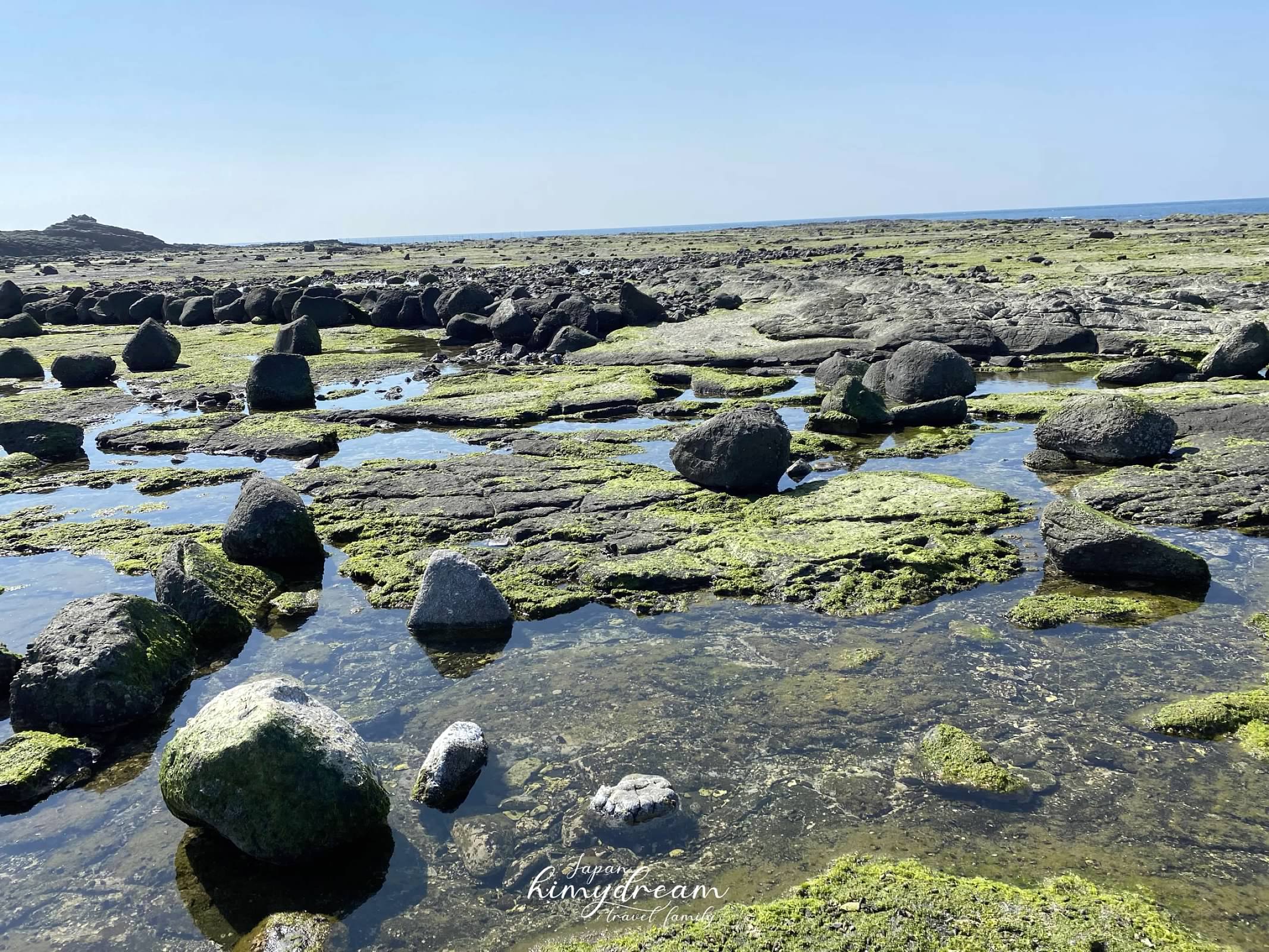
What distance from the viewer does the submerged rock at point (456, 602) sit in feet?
26.0

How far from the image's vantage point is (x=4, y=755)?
6074 mm

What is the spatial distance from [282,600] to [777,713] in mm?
5082

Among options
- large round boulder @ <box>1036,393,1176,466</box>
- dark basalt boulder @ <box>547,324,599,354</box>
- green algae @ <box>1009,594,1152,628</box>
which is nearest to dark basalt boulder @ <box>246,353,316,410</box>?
dark basalt boulder @ <box>547,324,599,354</box>

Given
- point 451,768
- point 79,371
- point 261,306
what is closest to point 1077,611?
point 451,768

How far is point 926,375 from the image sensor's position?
1581 centimetres

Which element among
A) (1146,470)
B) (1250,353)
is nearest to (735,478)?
(1146,470)

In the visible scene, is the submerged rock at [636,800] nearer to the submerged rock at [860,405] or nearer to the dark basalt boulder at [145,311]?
the submerged rock at [860,405]

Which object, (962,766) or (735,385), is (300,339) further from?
(962,766)

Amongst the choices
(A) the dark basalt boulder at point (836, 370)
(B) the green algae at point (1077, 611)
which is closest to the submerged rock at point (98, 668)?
(B) the green algae at point (1077, 611)

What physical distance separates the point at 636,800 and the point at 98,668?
14.0ft

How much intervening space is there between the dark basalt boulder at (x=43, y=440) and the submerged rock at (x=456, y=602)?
9.62m

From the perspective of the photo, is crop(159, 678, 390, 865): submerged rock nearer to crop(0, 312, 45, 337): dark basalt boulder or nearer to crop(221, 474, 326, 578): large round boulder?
crop(221, 474, 326, 578): large round boulder

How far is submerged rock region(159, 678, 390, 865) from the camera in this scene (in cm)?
502

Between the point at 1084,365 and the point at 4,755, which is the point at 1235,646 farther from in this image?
the point at 1084,365
